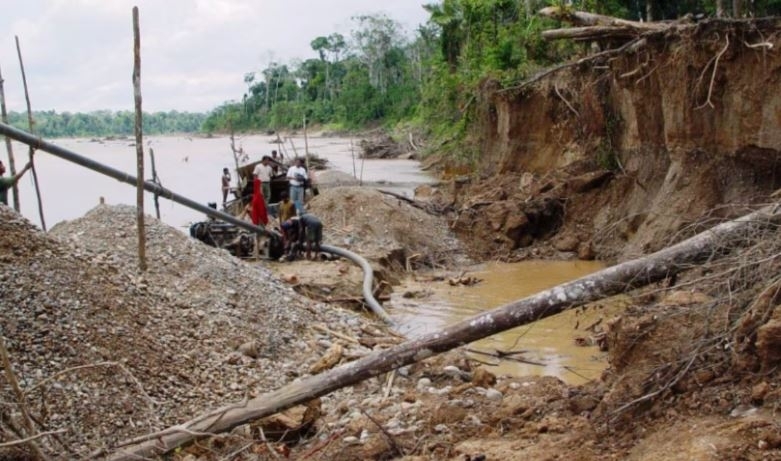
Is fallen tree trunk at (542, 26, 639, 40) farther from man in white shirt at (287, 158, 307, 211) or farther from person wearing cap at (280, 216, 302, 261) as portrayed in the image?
person wearing cap at (280, 216, 302, 261)

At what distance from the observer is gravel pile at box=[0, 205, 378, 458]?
580 centimetres

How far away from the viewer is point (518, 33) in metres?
26.1

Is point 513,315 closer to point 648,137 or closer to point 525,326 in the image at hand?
point 525,326

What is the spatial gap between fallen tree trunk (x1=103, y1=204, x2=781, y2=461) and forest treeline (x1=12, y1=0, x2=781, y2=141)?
365 inches

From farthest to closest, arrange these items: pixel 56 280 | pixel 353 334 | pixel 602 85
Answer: pixel 602 85
pixel 353 334
pixel 56 280

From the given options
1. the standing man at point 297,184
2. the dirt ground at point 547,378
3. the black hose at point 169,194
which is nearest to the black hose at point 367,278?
the black hose at point 169,194

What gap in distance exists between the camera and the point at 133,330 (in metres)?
6.89

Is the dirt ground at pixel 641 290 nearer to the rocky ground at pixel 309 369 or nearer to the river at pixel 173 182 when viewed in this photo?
the rocky ground at pixel 309 369

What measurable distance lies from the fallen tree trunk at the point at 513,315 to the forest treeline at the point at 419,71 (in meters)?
9.26

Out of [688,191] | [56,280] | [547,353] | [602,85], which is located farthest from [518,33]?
[56,280]

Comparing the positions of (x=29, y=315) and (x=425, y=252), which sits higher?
(x=29, y=315)

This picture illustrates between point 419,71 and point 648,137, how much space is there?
49.9 m

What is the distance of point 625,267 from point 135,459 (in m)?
3.54

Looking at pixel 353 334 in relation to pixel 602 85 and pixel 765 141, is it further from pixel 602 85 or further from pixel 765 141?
pixel 602 85
